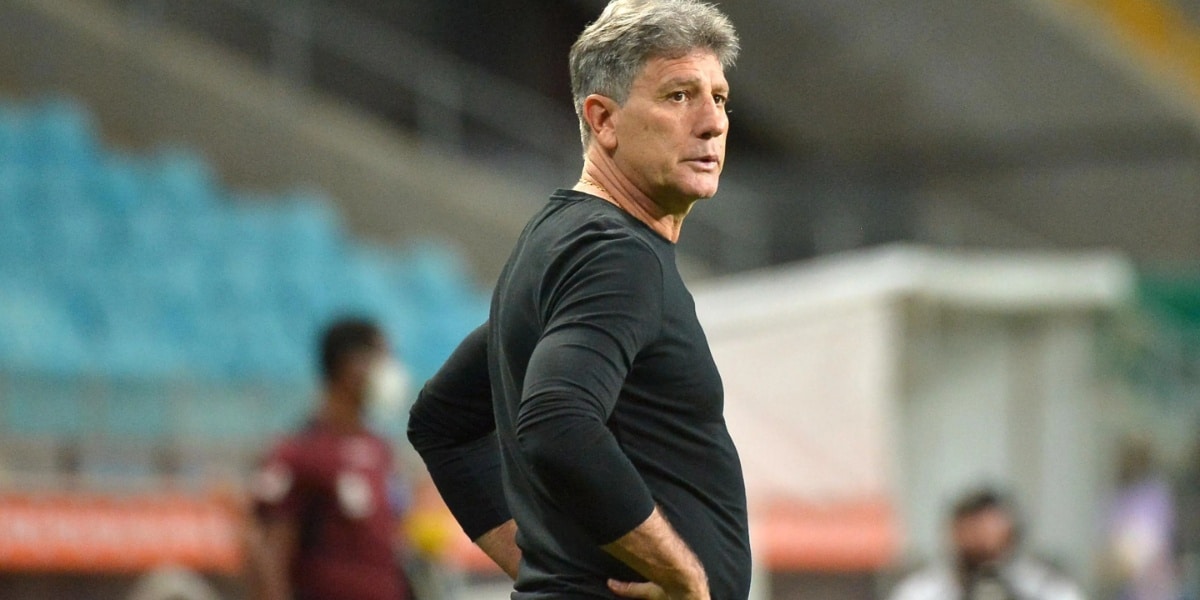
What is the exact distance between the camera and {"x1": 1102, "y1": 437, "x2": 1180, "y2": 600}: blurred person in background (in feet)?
30.4

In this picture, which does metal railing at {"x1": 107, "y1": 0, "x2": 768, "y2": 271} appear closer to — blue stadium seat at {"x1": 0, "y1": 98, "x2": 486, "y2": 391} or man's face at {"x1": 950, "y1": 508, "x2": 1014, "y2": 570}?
blue stadium seat at {"x1": 0, "y1": 98, "x2": 486, "y2": 391}

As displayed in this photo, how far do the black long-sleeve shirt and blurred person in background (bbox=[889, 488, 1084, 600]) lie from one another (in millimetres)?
3983

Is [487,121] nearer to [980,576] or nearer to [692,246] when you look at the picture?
[692,246]

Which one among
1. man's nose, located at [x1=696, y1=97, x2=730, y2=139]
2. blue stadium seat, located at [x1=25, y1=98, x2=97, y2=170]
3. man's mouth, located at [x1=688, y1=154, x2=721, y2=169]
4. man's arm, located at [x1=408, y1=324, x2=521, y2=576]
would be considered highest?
blue stadium seat, located at [x1=25, y1=98, x2=97, y2=170]

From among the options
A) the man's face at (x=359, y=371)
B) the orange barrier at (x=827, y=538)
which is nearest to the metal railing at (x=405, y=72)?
the orange barrier at (x=827, y=538)

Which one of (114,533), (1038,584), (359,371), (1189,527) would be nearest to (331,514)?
(359,371)

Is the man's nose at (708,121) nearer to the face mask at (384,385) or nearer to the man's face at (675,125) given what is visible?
the man's face at (675,125)

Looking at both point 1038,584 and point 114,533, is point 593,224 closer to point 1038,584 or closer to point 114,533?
point 1038,584

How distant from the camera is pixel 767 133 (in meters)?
16.7

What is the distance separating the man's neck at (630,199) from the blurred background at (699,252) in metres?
3.40

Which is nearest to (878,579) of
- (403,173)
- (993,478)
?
(993,478)

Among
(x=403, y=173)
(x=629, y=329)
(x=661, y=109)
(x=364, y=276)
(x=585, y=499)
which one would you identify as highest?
(x=403, y=173)

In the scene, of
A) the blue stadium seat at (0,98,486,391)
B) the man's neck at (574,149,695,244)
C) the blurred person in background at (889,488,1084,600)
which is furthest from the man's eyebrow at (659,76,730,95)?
the blue stadium seat at (0,98,486,391)

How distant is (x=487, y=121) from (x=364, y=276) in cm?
285
